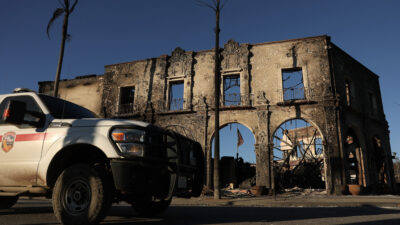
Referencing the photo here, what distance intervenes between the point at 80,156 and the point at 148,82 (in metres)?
16.3

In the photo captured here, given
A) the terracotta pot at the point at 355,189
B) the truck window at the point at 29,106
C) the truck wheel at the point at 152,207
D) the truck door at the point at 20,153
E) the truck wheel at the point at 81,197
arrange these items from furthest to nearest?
the terracotta pot at the point at 355,189 < the truck wheel at the point at 152,207 < the truck window at the point at 29,106 < the truck door at the point at 20,153 < the truck wheel at the point at 81,197

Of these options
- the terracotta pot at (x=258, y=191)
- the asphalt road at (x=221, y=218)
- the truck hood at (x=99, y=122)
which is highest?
the truck hood at (x=99, y=122)

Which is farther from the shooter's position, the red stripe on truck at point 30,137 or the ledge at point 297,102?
the ledge at point 297,102

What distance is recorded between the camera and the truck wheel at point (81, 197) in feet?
10.1

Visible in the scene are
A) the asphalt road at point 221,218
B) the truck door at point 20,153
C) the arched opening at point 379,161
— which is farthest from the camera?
the arched opening at point 379,161

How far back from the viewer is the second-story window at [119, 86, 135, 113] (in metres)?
20.2

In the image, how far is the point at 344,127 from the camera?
1617 centimetres

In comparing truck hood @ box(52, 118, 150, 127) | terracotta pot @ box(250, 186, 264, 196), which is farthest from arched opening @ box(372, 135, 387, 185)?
truck hood @ box(52, 118, 150, 127)

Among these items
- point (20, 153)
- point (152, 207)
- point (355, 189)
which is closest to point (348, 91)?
point (355, 189)

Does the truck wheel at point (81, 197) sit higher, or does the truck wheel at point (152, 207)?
the truck wheel at point (81, 197)

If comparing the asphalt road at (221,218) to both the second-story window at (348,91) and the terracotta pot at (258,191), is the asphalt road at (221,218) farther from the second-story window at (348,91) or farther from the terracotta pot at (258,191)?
the second-story window at (348,91)

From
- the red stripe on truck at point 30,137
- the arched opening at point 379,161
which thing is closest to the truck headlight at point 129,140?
the red stripe on truck at point 30,137

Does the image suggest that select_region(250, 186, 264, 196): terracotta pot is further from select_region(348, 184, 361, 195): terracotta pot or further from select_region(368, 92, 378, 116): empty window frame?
select_region(368, 92, 378, 116): empty window frame

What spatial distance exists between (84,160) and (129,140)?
0.91 metres
